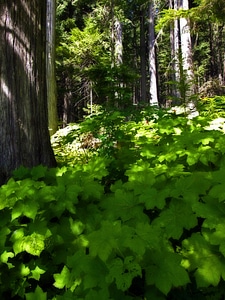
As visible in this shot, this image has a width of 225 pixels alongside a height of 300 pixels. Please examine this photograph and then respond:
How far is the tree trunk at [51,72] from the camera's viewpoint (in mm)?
8227

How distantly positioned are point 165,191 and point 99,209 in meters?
0.56

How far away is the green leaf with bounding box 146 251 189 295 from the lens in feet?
4.95

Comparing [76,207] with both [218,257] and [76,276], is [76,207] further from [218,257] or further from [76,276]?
[218,257]

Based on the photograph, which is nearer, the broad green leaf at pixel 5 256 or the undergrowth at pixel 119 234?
the undergrowth at pixel 119 234

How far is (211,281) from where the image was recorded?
156 cm

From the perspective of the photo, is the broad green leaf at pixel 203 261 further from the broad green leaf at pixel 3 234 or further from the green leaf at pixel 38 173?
the green leaf at pixel 38 173

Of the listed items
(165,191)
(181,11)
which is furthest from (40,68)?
(181,11)

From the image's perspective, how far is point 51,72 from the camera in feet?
28.2

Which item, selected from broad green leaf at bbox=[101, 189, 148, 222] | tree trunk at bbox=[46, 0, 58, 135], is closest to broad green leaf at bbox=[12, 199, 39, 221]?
broad green leaf at bbox=[101, 189, 148, 222]

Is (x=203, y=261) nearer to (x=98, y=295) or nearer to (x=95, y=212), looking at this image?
(x=98, y=295)

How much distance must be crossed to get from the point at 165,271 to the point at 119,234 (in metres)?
0.30

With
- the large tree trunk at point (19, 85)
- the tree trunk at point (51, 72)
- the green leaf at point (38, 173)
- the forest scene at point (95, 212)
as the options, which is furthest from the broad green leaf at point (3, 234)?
the tree trunk at point (51, 72)

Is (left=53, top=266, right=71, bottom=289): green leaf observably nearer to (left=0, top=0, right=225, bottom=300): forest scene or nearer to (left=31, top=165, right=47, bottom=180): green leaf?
(left=0, top=0, right=225, bottom=300): forest scene

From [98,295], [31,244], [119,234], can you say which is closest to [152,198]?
[119,234]
